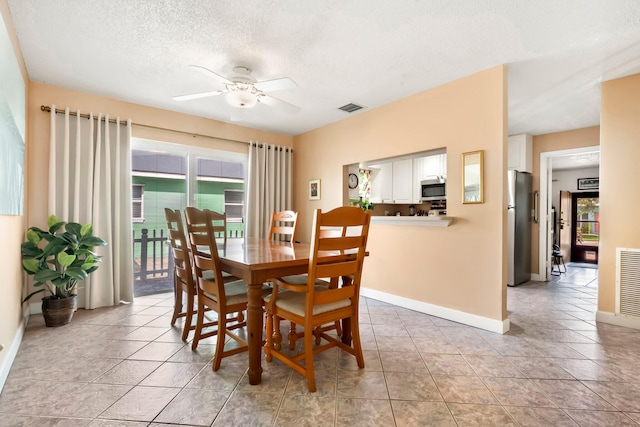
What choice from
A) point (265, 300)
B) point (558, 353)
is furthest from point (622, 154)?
point (265, 300)

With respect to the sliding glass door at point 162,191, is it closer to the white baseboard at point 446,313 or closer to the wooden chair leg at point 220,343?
the wooden chair leg at point 220,343

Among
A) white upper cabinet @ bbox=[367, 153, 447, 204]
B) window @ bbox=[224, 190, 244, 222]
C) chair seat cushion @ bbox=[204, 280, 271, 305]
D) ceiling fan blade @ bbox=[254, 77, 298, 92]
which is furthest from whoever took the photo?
white upper cabinet @ bbox=[367, 153, 447, 204]

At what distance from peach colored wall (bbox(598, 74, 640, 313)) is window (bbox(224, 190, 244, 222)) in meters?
4.32

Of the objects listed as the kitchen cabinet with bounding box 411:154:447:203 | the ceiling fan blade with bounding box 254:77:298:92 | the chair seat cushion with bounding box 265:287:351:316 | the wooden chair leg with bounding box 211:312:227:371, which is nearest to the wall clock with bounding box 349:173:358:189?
the kitchen cabinet with bounding box 411:154:447:203

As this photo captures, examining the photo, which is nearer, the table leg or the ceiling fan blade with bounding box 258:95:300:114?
the table leg

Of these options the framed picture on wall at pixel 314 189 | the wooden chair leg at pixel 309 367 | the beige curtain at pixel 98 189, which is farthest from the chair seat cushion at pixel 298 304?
the framed picture on wall at pixel 314 189

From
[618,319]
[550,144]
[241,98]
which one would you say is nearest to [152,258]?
[241,98]

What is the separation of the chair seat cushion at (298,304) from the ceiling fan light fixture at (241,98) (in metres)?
1.64

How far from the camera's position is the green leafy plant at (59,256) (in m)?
2.53

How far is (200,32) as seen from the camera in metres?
2.12

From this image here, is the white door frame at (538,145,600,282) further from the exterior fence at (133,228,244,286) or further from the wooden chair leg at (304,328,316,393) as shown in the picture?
the exterior fence at (133,228,244,286)

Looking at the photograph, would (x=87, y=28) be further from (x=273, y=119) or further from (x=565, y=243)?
(x=565, y=243)

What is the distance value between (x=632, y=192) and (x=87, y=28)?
475cm

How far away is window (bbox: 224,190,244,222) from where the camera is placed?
4.39 meters
